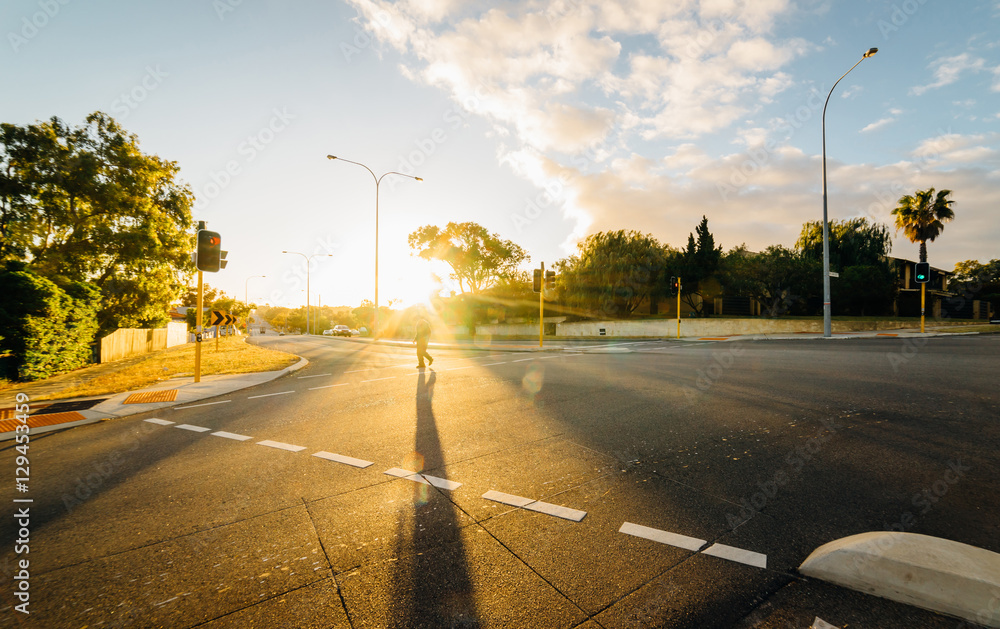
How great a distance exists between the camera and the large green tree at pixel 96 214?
677 inches

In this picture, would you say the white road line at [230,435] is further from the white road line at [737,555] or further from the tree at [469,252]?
the tree at [469,252]

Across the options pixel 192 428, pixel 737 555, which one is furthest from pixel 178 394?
pixel 737 555

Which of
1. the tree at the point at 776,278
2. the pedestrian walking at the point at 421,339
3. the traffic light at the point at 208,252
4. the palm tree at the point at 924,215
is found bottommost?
the pedestrian walking at the point at 421,339

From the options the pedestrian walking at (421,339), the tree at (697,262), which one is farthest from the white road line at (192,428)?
the tree at (697,262)

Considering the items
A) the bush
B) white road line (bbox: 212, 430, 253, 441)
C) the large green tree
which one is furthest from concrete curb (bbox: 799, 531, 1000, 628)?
the large green tree

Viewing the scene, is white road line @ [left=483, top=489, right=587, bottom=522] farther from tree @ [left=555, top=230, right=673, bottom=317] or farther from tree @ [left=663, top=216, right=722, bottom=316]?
tree @ [left=555, top=230, right=673, bottom=317]

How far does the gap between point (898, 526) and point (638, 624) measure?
210 cm

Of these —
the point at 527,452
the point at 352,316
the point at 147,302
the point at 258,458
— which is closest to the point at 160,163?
the point at 147,302

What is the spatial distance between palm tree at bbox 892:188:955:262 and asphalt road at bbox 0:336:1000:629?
35.4m

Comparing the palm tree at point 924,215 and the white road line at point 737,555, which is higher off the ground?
the palm tree at point 924,215

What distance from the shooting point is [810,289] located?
31953 millimetres

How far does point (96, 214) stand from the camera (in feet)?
63.1

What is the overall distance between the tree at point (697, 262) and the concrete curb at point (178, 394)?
99.1 ft

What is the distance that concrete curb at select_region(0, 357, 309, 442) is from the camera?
6.49m
